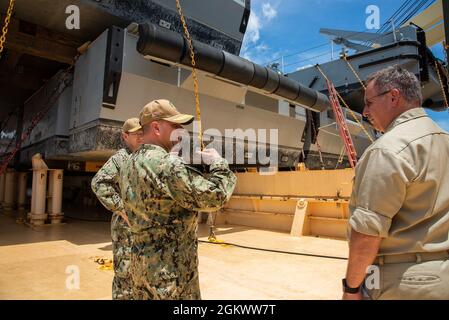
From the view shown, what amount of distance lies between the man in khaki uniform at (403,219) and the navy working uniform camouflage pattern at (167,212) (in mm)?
621

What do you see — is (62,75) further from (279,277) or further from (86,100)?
(279,277)

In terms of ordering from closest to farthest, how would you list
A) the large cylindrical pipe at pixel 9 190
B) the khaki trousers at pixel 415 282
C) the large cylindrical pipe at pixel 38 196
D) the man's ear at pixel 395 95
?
the khaki trousers at pixel 415 282 → the man's ear at pixel 395 95 → the large cylindrical pipe at pixel 38 196 → the large cylindrical pipe at pixel 9 190

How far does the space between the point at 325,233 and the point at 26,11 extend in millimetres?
6849

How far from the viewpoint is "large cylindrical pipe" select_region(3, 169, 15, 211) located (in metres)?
10.2

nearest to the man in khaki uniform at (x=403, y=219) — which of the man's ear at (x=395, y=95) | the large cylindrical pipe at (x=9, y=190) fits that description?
the man's ear at (x=395, y=95)

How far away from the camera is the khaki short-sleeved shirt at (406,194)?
1.16 meters

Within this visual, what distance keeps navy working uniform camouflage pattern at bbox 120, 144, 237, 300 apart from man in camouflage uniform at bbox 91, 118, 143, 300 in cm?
38

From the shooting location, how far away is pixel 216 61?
5.54 metres

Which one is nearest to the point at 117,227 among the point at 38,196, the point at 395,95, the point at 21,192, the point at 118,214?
the point at 118,214

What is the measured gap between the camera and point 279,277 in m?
3.40

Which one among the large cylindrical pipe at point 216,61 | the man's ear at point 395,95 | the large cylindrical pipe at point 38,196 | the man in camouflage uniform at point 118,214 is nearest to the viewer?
the man's ear at point 395,95

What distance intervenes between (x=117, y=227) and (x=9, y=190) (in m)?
10.6

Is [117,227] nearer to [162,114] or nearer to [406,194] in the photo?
[162,114]

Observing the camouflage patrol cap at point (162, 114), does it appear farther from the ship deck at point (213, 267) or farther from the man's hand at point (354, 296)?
the ship deck at point (213, 267)
